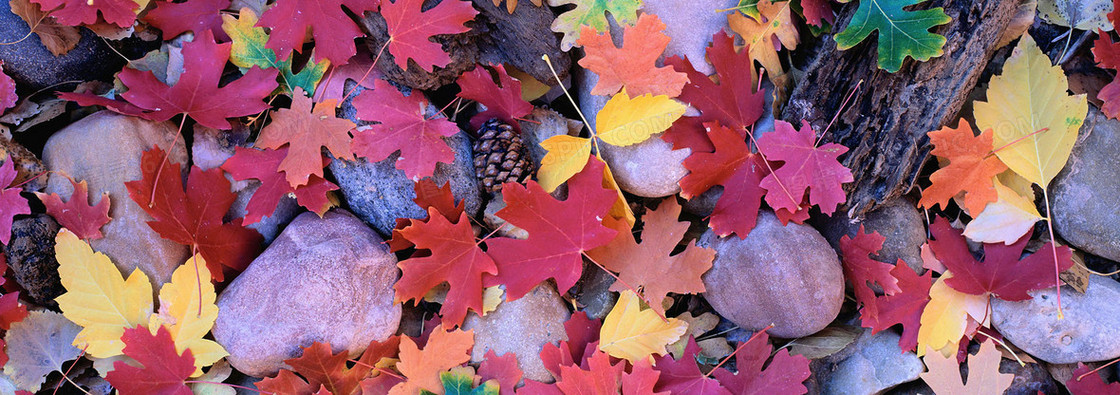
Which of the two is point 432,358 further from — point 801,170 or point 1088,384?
point 1088,384

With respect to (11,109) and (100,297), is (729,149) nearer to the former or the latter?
(100,297)

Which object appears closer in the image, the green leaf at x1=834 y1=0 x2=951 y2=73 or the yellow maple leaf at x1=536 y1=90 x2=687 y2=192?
the green leaf at x1=834 y1=0 x2=951 y2=73

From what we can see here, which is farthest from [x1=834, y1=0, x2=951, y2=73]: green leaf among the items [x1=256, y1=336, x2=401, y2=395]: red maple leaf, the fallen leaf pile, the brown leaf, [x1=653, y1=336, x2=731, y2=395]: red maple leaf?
the brown leaf

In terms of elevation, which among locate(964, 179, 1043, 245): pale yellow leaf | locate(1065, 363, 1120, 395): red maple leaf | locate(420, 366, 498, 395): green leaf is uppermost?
locate(964, 179, 1043, 245): pale yellow leaf

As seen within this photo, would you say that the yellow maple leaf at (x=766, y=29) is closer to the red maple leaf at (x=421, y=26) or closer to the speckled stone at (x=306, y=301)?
the red maple leaf at (x=421, y=26)

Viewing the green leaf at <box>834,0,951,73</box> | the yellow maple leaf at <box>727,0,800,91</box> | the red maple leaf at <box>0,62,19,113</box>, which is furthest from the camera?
the yellow maple leaf at <box>727,0,800,91</box>

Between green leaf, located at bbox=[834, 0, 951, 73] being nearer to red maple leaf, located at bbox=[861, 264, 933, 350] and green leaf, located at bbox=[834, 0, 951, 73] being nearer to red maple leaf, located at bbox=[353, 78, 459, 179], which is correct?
red maple leaf, located at bbox=[861, 264, 933, 350]

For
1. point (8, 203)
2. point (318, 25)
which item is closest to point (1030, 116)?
point (318, 25)

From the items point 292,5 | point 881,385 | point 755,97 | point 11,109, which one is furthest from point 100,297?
point 881,385

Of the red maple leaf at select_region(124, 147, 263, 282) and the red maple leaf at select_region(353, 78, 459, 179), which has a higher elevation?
the red maple leaf at select_region(353, 78, 459, 179)
